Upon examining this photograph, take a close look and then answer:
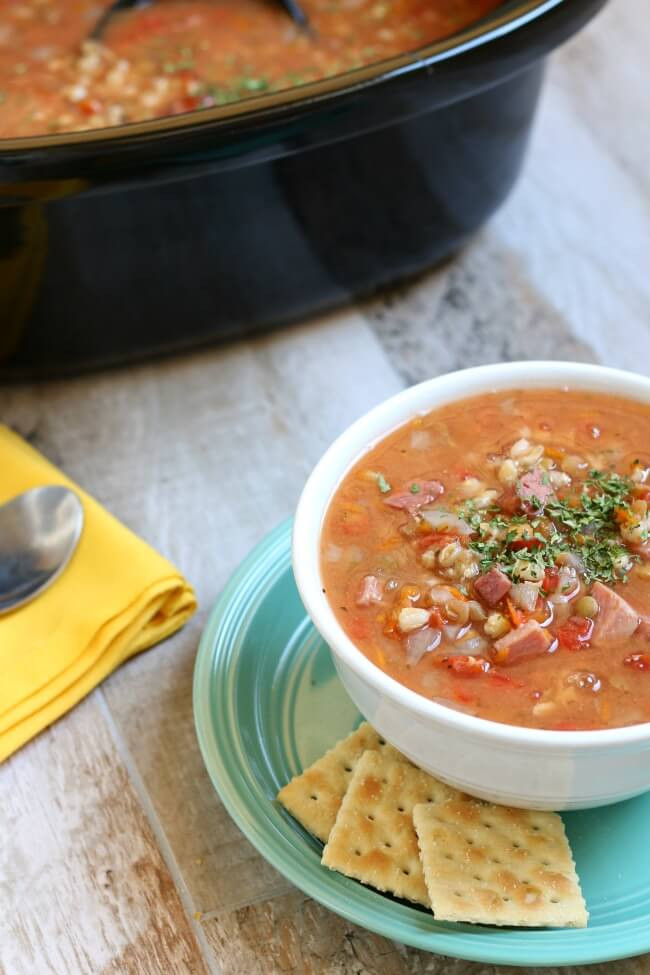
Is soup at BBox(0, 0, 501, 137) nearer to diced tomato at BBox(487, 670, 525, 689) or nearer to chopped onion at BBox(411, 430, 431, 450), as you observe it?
chopped onion at BBox(411, 430, 431, 450)

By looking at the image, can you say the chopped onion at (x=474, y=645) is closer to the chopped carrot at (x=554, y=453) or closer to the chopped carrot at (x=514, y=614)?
the chopped carrot at (x=514, y=614)

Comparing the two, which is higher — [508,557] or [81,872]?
[508,557]

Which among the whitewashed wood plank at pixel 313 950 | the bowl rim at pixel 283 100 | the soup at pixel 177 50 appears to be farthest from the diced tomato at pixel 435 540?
the soup at pixel 177 50

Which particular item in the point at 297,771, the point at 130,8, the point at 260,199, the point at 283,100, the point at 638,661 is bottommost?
the point at 297,771

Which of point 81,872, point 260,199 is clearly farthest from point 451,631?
point 260,199

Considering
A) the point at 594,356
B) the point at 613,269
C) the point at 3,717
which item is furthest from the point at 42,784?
the point at 613,269

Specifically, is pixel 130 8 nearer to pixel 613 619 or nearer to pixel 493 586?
pixel 493 586

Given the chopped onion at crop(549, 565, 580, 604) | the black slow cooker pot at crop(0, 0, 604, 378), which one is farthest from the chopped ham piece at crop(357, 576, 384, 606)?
the black slow cooker pot at crop(0, 0, 604, 378)
